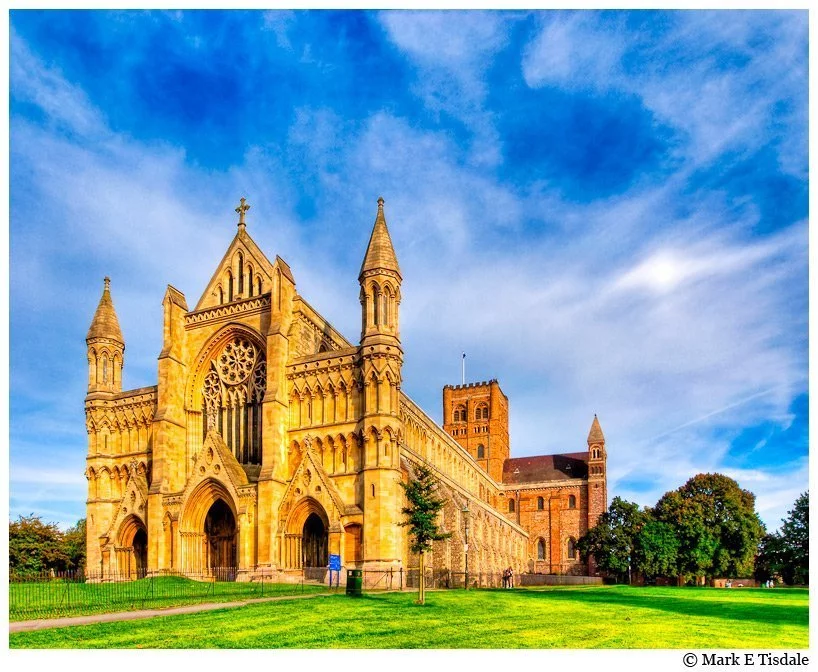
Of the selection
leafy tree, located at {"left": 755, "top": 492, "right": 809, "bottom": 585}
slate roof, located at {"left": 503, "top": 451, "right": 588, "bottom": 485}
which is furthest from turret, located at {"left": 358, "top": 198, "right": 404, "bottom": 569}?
slate roof, located at {"left": 503, "top": 451, "right": 588, "bottom": 485}

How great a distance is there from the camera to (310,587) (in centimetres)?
3866

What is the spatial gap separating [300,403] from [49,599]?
A: 21.2 m

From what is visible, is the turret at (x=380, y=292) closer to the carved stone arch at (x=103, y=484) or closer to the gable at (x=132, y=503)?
the gable at (x=132, y=503)

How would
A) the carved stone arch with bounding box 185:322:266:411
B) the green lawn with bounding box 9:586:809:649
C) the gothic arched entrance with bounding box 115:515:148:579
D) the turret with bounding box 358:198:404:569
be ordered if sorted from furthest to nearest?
the carved stone arch with bounding box 185:322:266:411, the gothic arched entrance with bounding box 115:515:148:579, the turret with bounding box 358:198:404:569, the green lawn with bounding box 9:586:809:649

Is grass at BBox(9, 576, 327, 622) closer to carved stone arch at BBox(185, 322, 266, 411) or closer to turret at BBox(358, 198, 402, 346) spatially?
carved stone arch at BBox(185, 322, 266, 411)

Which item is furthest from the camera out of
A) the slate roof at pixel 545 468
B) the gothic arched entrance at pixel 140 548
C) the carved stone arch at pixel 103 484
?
the slate roof at pixel 545 468

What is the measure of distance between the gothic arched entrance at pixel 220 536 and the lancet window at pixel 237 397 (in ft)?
10.5

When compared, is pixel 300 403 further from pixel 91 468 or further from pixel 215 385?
pixel 91 468

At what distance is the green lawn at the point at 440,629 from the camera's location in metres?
17.8

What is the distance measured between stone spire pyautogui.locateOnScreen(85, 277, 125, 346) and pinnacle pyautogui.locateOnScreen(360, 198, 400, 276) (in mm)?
18676

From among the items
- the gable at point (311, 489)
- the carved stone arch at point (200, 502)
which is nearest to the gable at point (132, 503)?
the carved stone arch at point (200, 502)

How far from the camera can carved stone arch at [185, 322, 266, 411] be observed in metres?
51.8

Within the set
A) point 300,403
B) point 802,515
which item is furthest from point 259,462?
point 802,515
